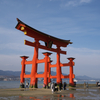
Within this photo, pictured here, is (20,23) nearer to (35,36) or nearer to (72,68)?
(35,36)

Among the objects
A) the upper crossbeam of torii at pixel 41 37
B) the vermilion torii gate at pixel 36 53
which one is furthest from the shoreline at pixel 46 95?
the upper crossbeam of torii at pixel 41 37

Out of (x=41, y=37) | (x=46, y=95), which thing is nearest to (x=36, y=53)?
(x=41, y=37)

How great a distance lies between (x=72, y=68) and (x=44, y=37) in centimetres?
831

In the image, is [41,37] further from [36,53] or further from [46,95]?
[46,95]

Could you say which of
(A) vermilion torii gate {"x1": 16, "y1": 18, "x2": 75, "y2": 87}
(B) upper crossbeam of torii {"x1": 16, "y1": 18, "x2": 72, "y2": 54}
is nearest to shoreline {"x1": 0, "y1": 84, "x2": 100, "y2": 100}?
(A) vermilion torii gate {"x1": 16, "y1": 18, "x2": 75, "y2": 87}

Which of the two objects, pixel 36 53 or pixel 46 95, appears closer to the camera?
pixel 46 95

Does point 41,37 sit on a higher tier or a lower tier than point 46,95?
higher

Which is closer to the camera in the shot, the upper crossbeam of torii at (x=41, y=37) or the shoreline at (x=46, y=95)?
the shoreline at (x=46, y=95)

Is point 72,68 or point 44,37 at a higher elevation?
point 44,37

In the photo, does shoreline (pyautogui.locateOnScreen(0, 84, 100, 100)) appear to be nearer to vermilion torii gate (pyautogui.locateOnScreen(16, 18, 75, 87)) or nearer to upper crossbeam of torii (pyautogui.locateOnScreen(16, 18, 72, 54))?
vermilion torii gate (pyautogui.locateOnScreen(16, 18, 75, 87))

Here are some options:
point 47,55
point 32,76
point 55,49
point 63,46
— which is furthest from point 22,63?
point 63,46

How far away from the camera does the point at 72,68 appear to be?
81.1 ft

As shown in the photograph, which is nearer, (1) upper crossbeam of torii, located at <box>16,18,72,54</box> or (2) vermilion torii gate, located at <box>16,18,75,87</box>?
(1) upper crossbeam of torii, located at <box>16,18,72,54</box>

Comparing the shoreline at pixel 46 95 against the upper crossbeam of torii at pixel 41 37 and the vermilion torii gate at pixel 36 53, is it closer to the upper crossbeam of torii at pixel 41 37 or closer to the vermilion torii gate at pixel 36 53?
the vermilion torii gate at pixel 36 53
